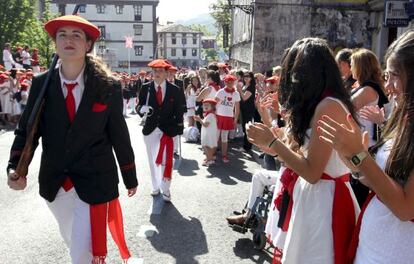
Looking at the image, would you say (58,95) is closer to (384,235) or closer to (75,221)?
(75,221)

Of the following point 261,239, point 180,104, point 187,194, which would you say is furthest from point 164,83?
point 261,239

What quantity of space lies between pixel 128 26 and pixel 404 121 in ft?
258

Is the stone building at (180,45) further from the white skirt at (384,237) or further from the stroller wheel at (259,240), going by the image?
the white skirt at (384,237)

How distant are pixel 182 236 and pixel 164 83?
2.58 meters

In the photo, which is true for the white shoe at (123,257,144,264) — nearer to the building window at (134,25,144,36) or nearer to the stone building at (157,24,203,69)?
the building window at (134,25,144,36)

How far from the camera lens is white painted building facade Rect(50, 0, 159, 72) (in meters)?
75.6

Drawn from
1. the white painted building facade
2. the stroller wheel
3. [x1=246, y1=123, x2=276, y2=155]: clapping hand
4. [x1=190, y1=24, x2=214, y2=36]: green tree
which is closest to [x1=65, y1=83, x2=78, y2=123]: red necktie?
[x1=246, y1=123, x2=276, y2=155]: clapping hand

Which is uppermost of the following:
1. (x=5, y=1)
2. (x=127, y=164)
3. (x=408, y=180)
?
(x=5, y=1)

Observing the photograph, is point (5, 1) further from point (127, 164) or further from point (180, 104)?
point (127, 164)

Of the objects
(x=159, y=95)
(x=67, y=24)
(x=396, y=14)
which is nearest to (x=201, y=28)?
(x=396, y=14)

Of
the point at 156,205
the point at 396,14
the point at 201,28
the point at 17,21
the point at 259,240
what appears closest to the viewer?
the point at 259,240

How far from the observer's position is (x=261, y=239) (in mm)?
4676

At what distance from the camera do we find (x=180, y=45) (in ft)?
326

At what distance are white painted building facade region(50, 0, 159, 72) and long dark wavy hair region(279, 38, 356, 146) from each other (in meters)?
74.8
